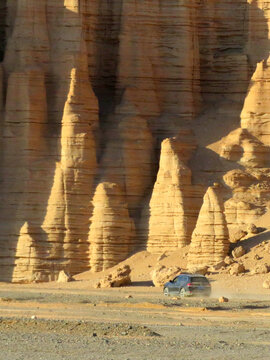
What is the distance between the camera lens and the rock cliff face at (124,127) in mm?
60188

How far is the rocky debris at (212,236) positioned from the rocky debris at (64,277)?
18.6ft

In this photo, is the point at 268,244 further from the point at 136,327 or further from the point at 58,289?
the point at 136,327

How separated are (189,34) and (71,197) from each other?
11328 millimetres

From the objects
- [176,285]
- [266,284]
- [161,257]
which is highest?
[161,257]

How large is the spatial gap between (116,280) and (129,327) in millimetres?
20670

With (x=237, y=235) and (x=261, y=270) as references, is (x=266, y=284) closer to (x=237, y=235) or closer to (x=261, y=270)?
(x=261, y=270)

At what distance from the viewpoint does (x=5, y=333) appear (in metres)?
32.0

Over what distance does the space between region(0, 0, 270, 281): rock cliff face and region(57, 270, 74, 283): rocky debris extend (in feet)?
5.28

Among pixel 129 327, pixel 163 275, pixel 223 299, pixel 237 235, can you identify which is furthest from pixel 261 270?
pixel 129 327

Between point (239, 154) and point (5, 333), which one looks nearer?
point (5, 333)

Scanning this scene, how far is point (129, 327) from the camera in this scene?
32.8 metres

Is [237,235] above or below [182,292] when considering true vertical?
above

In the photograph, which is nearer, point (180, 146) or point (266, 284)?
point (266, 284)

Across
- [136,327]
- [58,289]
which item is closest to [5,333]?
[136,327]
